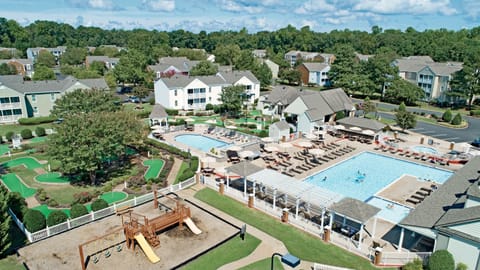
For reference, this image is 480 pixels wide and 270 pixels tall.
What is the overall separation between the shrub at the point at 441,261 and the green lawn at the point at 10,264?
2369cm

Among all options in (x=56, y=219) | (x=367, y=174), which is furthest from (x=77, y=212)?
(x=367, y=174)

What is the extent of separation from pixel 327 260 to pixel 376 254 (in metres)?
2.98

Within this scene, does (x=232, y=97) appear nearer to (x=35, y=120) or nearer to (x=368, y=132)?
(x=368, y=132)

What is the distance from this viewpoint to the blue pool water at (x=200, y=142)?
4472cm

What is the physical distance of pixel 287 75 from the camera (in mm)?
94312

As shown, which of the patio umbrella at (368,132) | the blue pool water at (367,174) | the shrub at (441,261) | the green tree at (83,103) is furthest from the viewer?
the green tree at (83,103)

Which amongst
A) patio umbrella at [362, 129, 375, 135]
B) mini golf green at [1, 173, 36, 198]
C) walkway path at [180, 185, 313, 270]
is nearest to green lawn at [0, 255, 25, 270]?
mini golf green at [1, 173, 36, 198]

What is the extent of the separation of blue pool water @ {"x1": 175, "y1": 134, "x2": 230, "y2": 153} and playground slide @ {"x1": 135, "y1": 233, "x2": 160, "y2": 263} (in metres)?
22.2

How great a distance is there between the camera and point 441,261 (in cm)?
1827

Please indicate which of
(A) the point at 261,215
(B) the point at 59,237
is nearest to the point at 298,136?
(A) the point at 261,215

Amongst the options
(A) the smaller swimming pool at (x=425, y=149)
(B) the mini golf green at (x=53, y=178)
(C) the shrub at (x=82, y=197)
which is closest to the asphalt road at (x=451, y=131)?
(A) the smaller swimming pool at (x=425, y=149)

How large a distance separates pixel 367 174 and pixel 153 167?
24.1 metres

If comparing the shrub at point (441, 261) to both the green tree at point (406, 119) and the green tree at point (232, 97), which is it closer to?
the green tree at point (406, 119)

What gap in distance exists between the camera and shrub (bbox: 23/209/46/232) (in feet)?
72.8
